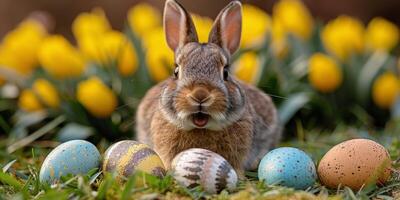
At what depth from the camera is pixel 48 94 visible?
566 centimetres

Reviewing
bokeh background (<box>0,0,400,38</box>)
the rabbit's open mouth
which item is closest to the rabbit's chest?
the rabbit's open mouth

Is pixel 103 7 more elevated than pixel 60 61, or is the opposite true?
pixel 60 61

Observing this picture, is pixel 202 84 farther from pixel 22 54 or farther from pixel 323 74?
pixel 22 54

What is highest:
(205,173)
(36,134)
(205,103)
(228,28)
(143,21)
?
(228,28)

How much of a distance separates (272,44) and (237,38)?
1.82 metres

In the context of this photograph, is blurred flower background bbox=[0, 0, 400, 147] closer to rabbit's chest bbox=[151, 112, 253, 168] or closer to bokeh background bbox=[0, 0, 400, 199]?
bokeh background bbox=[0, 0, 400, 199]

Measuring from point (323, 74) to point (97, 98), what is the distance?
1749mm

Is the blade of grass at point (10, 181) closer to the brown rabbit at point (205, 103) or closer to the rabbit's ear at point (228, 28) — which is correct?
the brown rabbit at point (205, 103)

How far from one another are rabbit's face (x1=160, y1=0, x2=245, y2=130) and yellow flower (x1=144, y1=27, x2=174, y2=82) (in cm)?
123

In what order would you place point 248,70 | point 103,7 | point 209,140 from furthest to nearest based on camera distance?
point 103,7, point 248,70, point 209,140

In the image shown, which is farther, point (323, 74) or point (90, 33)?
point (90, 33)

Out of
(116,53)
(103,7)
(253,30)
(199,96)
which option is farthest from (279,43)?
(103,7)

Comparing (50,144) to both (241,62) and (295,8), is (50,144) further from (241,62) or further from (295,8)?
(295,8)

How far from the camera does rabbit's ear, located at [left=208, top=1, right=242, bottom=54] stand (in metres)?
4.22
